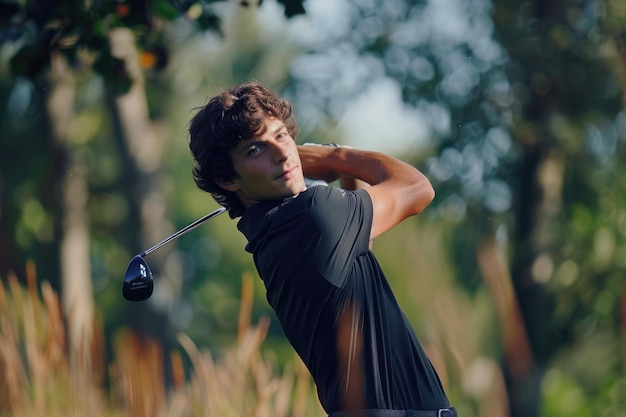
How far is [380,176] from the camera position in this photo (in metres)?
3.28

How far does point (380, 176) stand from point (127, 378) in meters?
2.29

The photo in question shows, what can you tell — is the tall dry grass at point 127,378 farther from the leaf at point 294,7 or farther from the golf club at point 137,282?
the leaf at point 294,7

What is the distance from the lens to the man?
292 centimetres

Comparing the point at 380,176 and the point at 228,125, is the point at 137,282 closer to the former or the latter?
the point at 228,125

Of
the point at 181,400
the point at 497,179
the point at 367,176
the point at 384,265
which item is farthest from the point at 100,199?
the point at 367,176

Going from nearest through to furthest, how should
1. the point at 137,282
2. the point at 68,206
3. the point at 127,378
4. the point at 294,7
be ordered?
the point at 137,282 < the point at 294,7 < the point at 127,378 < the point at 68,206

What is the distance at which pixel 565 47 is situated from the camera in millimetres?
10922

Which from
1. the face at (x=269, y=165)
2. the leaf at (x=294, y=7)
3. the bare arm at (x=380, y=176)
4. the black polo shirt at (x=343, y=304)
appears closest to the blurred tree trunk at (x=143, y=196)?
the leaf at (x=294, y=7)

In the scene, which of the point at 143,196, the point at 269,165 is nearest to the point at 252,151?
the point at 269,165

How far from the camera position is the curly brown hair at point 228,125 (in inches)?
125

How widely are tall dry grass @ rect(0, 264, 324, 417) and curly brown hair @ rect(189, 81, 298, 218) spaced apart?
1.39 meters

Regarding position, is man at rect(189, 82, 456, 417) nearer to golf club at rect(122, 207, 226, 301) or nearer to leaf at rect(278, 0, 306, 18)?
golf club at rect(122, 207, 226, 301)

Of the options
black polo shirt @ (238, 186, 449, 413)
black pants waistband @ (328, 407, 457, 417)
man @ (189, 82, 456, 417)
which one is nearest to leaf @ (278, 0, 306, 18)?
man @ (189, 82, 456, 417)

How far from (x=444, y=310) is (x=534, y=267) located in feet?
22.2
